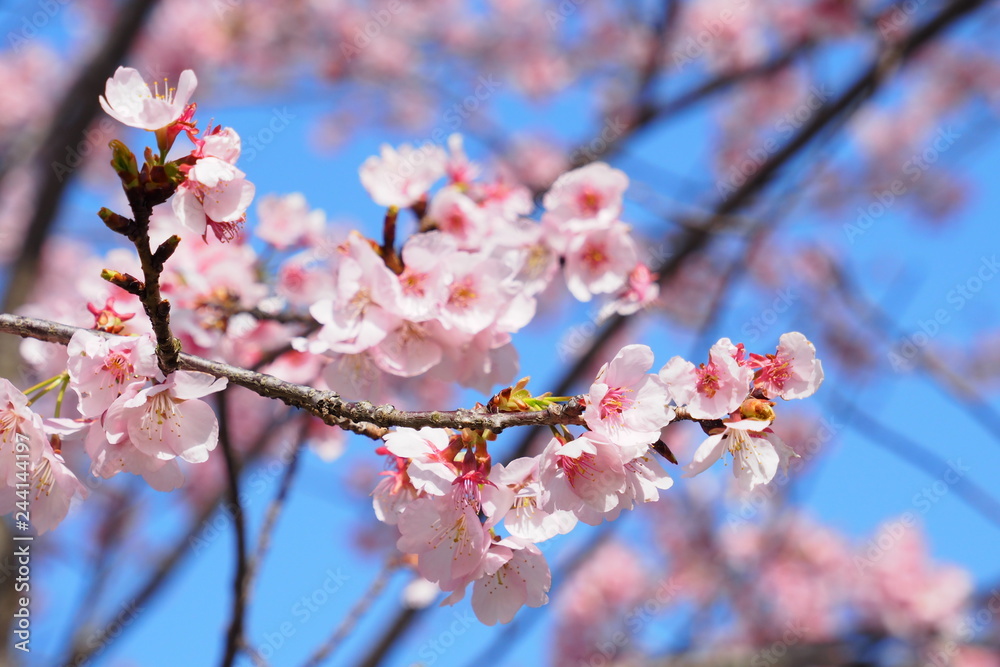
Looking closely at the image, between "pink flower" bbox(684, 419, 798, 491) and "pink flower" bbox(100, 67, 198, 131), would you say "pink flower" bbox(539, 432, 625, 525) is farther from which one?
A: "pink flower" bbox(100, 67, 198, 131)

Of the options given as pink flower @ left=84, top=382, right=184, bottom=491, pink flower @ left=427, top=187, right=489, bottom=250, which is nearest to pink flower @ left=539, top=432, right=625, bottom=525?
pink flower @ left=84, top=382, right=184, bottom=491

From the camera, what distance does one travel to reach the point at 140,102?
1.15m

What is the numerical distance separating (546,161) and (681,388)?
723 centimetres

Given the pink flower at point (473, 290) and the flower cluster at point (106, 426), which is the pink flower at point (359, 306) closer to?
the pink flower at point (473, 290)

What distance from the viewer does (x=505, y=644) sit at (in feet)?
10.9

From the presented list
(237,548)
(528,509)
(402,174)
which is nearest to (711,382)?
(528,509)

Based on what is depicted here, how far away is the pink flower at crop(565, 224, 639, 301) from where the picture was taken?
192 cm

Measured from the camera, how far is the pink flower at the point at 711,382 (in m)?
1.13

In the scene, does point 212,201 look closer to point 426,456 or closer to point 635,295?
point 426,456

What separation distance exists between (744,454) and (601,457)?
0.79 ft

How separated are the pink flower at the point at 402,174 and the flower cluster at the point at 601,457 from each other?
2.95 feet

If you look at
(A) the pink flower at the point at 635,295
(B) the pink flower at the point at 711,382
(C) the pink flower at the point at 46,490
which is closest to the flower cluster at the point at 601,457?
(B) the pink flower at the point at 711,382

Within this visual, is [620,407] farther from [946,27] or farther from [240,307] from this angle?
[946,27]

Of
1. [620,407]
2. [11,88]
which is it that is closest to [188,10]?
[11,88]
